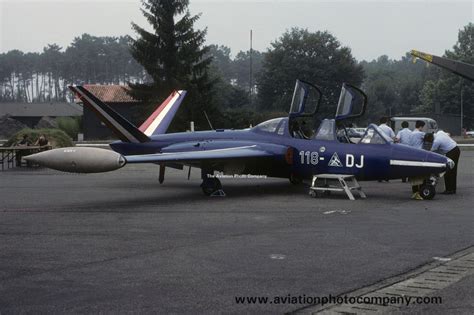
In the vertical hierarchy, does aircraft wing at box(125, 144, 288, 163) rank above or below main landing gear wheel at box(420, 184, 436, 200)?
above

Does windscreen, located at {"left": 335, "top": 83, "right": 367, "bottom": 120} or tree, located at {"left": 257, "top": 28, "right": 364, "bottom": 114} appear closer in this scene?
windscreen, located at {"left": 335, "top": 83, "right": 367, "bottom": 120}

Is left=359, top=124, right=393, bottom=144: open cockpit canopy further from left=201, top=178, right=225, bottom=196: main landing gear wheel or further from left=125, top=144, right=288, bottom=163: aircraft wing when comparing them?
left=201, top=178, right=225, bottom=196: main landing gear wheel

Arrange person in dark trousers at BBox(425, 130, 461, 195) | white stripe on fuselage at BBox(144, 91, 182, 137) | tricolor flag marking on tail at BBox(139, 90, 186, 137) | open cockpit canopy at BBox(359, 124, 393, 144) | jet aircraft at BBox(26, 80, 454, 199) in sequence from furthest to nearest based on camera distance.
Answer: tricolor flag marking on tail at BBox(139, 90, 186, 137) → white stripe on fuselage at BBox(144, 91, 182, 137) → person in dark trousers at BBox(425, 130, 461, 195) → open cockpit canopy at BBox(359, 124, 393, 144) → jet aircraft at BBox(26, 80, 454, 199)

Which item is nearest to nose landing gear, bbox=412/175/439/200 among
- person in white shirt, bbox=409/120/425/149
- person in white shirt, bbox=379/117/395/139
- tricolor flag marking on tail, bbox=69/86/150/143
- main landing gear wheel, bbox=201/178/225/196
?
person in white shirt, bbox=409/120/425/149

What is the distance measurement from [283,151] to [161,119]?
6583mm

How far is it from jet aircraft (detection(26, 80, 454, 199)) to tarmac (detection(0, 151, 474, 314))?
74cm

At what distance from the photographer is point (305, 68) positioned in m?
→ 89.1

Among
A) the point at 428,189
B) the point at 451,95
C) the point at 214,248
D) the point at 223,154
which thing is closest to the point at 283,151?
the point at 223,154

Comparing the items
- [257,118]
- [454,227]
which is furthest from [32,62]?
[454,227]

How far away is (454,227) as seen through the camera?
1045 centimetres

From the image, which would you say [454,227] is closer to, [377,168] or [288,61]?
[377,168]

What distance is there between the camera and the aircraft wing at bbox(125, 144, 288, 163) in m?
14.7

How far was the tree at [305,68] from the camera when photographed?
287 feet

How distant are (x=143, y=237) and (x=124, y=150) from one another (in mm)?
9256
